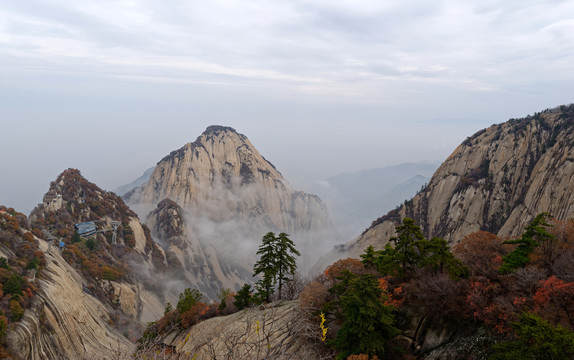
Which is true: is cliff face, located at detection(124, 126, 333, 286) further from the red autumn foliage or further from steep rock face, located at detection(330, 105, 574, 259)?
the red autumn foliage

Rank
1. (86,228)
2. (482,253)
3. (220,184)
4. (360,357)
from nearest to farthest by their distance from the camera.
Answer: (360,357) < (482,253) < (86,228) < (220,184)

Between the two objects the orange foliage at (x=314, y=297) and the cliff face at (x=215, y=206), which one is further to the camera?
the cliff face at (x=215, y=206)

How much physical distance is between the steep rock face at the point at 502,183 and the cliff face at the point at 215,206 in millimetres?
73422

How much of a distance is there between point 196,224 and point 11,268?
106614mm

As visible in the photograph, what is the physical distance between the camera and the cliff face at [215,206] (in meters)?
128

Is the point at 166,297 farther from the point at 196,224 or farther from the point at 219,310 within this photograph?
the point at 196,224

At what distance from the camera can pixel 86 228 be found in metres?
81.1

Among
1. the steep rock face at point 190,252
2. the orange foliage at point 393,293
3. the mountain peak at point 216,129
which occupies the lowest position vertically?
the steep rock face at point 190,252

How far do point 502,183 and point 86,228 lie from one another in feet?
316

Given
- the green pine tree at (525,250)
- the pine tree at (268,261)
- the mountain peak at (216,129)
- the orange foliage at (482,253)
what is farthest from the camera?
the mountain peak at (216,129)

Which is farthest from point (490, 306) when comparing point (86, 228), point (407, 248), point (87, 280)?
point (86, 228)

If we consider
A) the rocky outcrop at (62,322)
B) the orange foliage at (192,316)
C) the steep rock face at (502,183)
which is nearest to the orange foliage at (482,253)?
the steep rock face at (502,183)

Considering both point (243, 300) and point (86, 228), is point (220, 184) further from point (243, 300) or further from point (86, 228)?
point (243, 300)

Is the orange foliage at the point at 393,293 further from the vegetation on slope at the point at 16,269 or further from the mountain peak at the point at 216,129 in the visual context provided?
the mountain peak at the point at 216,129
